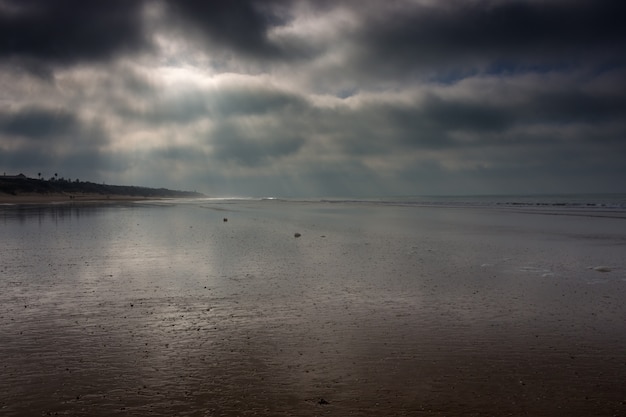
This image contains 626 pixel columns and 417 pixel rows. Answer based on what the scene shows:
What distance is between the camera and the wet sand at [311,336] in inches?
279

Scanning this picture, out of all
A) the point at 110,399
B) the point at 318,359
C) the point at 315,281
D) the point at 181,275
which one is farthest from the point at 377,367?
the point at 181,275

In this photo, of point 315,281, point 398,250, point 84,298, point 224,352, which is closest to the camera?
point 224,352

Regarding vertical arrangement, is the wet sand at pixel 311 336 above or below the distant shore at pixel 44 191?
below

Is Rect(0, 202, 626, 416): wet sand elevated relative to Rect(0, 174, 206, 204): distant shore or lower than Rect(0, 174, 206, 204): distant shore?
lower

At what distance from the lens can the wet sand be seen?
23.3 ft

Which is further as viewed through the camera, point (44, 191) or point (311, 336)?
point (44, 191)

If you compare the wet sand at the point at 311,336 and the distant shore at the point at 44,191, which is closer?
the wet sand at the point at 311,336

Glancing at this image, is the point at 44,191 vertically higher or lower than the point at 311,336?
higher

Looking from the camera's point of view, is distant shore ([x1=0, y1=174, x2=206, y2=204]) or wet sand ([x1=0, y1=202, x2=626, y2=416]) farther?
distant shore ([x1=0, y1=174, x2=206, y2=204])

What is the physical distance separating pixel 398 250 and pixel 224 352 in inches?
670

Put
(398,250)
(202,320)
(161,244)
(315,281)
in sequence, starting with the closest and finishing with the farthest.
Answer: (202,320) < (315,281) < (398,250) < (161,244)

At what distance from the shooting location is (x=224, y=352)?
9102mm

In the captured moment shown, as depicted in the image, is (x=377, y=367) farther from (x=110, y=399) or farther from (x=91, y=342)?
(x=91, y=342)

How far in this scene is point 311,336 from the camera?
33.1ft
